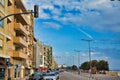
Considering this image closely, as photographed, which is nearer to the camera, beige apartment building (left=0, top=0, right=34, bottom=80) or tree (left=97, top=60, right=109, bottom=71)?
beige apartment building (left=0, top=0, right=34, bottom=80)

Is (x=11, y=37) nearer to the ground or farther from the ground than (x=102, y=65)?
farther from the ground

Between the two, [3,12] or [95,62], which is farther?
[95,62]

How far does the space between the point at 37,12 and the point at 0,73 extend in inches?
928

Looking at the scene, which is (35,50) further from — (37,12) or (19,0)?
(37,12)

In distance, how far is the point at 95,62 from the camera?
586 ft

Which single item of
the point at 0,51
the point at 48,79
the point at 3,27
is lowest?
the point at 48,79

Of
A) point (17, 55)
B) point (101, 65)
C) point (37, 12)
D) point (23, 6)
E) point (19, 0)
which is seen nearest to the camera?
point (37, 12)

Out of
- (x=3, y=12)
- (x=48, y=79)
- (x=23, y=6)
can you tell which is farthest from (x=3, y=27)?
(x=23, y=6)

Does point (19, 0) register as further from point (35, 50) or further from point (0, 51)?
point (35, 50)

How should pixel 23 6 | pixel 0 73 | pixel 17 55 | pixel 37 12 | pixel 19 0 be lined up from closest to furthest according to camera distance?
1. pixel 37 12
2. pixel 0 73
3. pixel 17 55
4. pixel 19 0
5. pixel 23 6

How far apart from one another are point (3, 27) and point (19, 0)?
20105 millimetres

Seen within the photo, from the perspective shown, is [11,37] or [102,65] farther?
[102,65]

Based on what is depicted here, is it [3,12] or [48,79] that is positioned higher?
[3,12]

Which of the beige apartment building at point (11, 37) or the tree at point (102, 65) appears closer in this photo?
the beige apartment building at point (11, 37)
